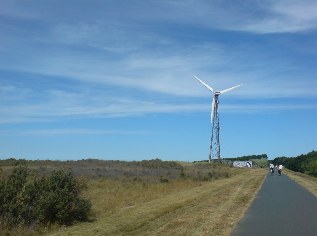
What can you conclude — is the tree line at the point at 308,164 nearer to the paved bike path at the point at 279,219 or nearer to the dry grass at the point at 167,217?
the dry grass at the point at 167,217

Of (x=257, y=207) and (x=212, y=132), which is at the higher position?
(x=212, y=132)

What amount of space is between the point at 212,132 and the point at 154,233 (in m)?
72.7

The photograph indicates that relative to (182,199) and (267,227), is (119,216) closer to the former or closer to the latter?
(267,227)

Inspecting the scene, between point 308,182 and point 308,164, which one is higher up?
point 308,164

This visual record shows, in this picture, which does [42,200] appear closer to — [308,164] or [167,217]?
[167,217]

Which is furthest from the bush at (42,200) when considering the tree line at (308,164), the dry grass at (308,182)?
the tree line at (308,164)

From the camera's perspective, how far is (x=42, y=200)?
1638 cm

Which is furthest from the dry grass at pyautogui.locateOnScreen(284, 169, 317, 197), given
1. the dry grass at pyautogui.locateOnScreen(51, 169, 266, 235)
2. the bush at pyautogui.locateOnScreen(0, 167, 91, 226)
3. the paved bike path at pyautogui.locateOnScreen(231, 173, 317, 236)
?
the bush at pyautogui.locateOnScreen(0, 167, 91, 226)

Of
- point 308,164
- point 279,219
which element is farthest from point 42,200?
point 308,164

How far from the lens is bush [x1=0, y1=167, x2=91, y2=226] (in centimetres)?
1559

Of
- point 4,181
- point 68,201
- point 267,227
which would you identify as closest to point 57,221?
point 68,201

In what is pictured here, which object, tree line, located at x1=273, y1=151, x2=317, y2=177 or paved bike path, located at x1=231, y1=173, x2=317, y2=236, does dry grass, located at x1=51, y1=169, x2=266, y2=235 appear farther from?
tree line, located at x1=273, y1=151, x2=317, y2=177

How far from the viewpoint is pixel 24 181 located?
16.9 meters

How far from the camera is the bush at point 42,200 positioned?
51.1 ft
